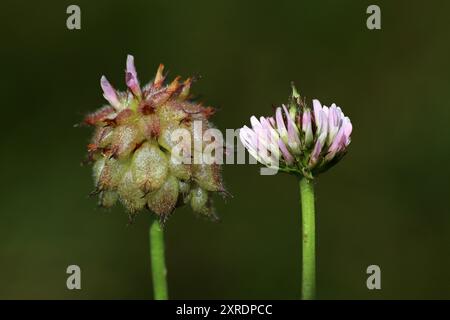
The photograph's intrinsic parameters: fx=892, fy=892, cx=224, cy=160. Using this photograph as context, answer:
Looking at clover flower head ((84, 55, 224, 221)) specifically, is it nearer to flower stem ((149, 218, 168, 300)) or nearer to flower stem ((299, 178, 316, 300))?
flower stem ((149, 218, 168, 300))

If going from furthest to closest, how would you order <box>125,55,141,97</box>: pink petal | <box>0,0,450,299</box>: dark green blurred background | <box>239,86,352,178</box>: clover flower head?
<box>0,0,450,299</box>: dark green blurred background < <box>125,55,141,97</box>: pink petal < <box>239,86,352,178</box>: clover flower head

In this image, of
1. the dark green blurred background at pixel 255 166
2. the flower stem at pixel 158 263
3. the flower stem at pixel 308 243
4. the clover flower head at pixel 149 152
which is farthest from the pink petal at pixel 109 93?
the dark green blurred background at pixel 255 166

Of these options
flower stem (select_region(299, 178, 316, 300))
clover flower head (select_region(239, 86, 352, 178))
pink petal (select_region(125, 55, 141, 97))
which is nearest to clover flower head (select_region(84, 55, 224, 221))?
pink petal (select_region(125, 55, 141, 97))

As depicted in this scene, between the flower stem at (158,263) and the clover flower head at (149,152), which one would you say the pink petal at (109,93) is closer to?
the clover flower head at (149,152)

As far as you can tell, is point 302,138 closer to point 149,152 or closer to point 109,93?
point 149,152
